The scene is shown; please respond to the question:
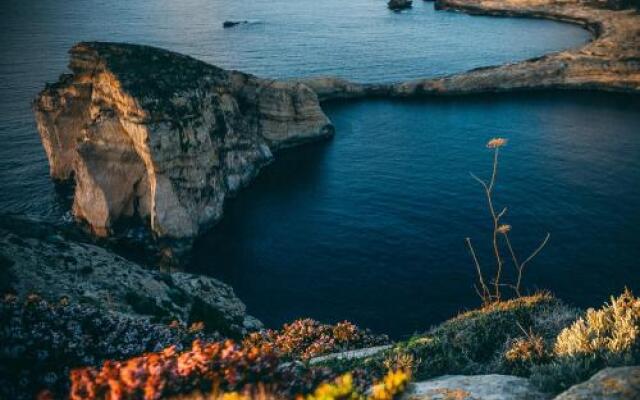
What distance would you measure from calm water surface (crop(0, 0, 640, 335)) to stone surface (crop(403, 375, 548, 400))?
23.4 meters

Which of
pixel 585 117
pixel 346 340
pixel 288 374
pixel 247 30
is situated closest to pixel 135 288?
pixel 346 340

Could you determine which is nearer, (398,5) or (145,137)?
(145,137)

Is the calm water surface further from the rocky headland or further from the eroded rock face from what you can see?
the eroded rock face

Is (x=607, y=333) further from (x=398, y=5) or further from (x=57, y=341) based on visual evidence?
(x=398, y=5)

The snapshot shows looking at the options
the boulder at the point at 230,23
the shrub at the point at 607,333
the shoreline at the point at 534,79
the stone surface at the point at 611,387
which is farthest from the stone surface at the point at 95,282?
the boulder at the point at 230,23

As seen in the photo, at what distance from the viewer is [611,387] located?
9.17 metres

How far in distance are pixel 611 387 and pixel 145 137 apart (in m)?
43.4

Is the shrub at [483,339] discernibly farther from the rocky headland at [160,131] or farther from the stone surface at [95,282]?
the rocky headland at [160,131]

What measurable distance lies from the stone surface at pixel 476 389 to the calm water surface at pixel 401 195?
2343cm

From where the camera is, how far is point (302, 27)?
14562 cm

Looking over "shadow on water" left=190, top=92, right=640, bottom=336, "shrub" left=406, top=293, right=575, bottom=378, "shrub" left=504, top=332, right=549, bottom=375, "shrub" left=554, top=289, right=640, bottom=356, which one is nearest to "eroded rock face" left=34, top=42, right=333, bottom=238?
"shadow on water" left=190, top=92, right=640, bottom=336

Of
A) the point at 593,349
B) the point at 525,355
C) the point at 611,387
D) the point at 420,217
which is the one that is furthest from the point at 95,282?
the point at 420,217

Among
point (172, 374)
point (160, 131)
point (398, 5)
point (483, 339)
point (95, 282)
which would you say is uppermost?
point (398, 5)

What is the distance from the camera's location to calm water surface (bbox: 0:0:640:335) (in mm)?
38281
